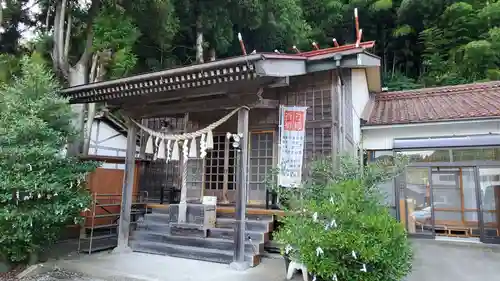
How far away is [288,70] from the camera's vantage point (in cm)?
569

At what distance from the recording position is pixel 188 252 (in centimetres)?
664

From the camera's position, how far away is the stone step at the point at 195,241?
6.19 meters

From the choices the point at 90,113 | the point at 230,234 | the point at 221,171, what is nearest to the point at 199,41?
the point at 90,113

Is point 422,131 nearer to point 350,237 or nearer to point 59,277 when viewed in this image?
point 350,237

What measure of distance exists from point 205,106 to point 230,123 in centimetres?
186

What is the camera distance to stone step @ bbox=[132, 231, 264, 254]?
6.19m

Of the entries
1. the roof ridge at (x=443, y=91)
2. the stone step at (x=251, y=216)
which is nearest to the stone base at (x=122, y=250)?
the stone step at (x=251, y=216)

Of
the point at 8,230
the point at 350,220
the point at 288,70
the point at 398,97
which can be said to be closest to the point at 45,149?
the point at 8,230

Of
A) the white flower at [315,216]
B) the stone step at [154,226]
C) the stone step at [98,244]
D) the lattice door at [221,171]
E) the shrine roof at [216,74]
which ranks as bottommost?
the stone step at [98,244]

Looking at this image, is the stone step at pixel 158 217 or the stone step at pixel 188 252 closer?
the stone step at pixel 188 252

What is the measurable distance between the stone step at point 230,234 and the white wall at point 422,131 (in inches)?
173

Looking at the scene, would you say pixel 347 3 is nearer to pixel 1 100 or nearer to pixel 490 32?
pixel 490 32

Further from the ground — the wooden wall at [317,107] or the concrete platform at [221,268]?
the wooden wall at [317,107]

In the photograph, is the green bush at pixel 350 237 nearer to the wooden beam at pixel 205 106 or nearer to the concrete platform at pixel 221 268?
the concrete platform at pixel 221 268
